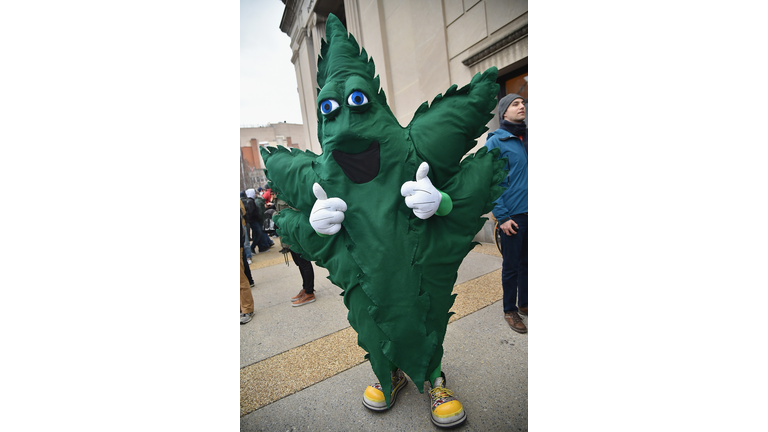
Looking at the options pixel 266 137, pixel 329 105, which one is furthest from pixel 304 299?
pixel 266 137

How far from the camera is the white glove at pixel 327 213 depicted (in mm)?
1456

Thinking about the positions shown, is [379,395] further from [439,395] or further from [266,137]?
[266,137]

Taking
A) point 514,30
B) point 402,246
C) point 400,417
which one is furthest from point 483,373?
point 514,30

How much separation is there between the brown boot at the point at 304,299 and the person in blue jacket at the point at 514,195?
2.36 meters

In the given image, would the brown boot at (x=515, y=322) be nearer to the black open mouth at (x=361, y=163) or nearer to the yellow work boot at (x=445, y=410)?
the yellow work boot at (x=445, y=410)

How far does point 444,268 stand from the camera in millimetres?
1570

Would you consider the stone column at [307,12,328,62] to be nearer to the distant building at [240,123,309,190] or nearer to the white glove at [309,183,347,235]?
the white glove at [309,183,347,235]

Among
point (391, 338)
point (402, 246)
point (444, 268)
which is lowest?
point (391, 338)

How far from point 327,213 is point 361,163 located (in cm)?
31

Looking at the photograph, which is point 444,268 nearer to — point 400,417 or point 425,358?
point 425,358

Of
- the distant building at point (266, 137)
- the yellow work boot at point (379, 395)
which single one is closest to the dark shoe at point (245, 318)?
the yellow work boot at point (379, 395)

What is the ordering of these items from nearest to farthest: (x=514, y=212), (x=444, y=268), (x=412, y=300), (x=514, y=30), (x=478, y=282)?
(x=412, y=300) < (x=444, y=268) < (x=514, y=212) < (x=478, y=282) < (x=514, y=30)

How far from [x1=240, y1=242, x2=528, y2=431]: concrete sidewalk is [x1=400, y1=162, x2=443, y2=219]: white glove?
123 centimetres

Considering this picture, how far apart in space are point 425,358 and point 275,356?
1.69m
